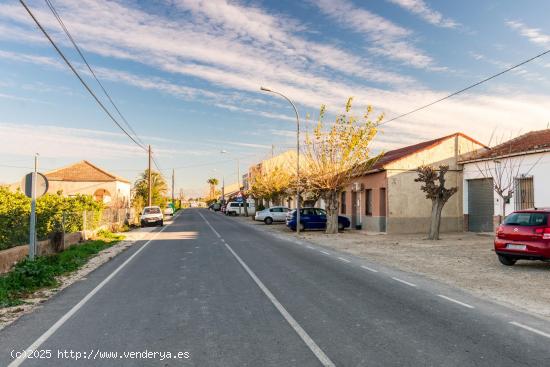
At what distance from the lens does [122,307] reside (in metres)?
7.74

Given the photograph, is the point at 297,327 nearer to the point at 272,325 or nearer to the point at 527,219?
the point at 272,325

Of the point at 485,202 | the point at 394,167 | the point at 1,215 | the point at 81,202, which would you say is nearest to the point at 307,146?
the point at 394,167

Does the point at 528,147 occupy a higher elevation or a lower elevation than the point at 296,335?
higher

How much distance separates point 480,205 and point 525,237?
550 inches

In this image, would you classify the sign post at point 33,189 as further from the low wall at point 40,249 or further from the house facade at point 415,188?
the house facade at point 415,188

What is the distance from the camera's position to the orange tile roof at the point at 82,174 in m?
56.6

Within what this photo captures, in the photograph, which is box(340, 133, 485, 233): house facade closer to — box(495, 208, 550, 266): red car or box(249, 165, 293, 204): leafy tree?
box(495, 208, 550, 266): red car

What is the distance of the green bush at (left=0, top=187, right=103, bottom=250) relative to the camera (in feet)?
53.5

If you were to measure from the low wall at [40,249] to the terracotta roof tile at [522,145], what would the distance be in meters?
20.0

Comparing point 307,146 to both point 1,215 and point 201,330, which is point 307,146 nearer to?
point 1,215

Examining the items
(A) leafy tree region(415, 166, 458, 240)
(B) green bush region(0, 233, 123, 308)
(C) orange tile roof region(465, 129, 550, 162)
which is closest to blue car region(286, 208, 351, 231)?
(A) leafy tree region(415, 166, 458, 240)

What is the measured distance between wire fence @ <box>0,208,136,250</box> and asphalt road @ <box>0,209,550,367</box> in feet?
21.7

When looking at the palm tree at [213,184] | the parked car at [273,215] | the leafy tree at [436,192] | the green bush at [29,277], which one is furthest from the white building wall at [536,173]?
the palm tree at [213,184]

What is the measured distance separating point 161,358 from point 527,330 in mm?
4986
